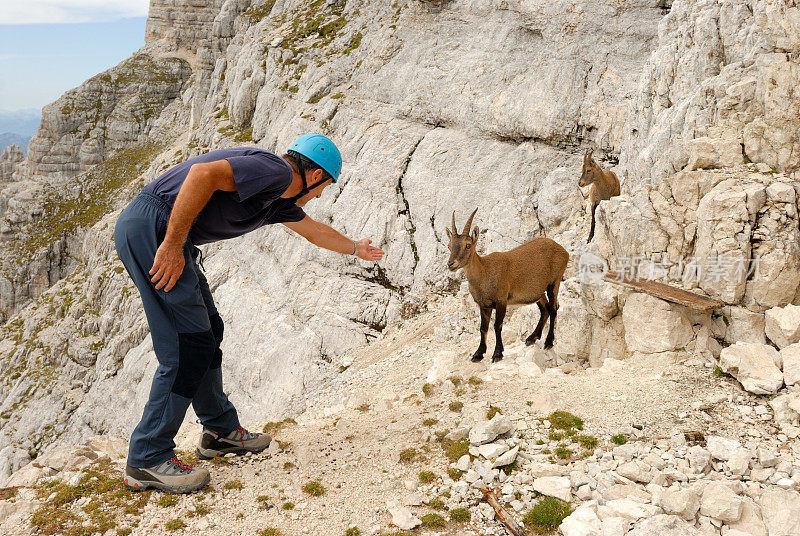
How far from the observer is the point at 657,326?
873 centimetres

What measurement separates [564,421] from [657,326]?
3.00 meters

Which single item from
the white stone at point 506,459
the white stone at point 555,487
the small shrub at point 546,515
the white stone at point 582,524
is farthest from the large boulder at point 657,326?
the white stone at point 582,524

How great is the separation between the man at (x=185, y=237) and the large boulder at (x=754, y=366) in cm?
640

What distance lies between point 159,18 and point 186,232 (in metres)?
122

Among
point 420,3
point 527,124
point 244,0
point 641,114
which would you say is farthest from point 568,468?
point 244,0

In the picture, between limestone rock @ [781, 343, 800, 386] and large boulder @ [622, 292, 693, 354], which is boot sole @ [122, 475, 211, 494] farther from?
limestone rock @ [781, 343, 800, 386]

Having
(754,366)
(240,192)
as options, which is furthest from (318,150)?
(754,366)

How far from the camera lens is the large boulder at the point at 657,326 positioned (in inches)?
340

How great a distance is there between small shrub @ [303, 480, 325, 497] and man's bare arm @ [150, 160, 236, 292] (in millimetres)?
3009

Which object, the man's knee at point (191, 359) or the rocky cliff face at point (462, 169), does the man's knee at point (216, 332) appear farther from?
the rocky cliff face at point (462, 169)

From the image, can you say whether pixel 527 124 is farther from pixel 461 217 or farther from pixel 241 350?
pixel 241 350

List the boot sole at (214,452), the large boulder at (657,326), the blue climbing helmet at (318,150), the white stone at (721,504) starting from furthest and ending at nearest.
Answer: the large boulder at (657,326) → the boot sole at (214,452) → the blue climbing helmet at (318,150) → the white stone at (721,504)

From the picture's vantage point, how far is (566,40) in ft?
67.0

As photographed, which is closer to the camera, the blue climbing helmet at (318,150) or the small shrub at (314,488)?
the blue climbing helmet at (318,150)
